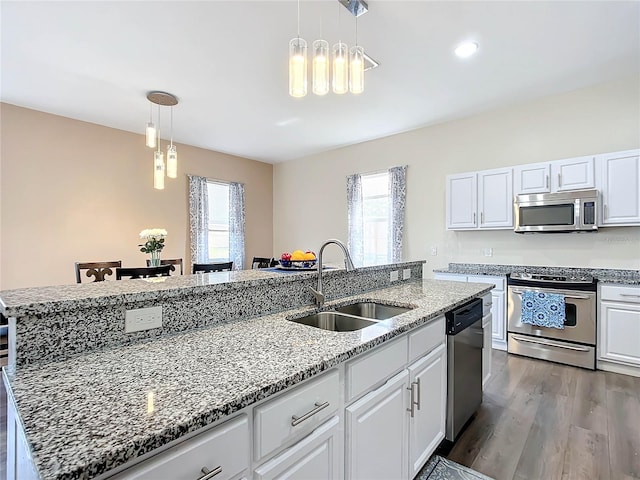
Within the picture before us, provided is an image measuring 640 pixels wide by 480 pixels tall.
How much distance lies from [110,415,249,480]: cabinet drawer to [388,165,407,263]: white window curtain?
440cm

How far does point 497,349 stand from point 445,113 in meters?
2.99

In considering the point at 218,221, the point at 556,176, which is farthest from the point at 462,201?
the point at 218,221

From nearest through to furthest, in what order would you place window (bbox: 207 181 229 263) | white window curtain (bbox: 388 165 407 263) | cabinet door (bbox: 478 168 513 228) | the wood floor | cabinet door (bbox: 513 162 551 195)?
the wood floor
cabinet door (bbox: 513 162 551 195)
cabinet door (bbox: 478 168 513 228)
white window curtain (bbox: 388 165 407 263)
window (bbox: 207 181 229 263)

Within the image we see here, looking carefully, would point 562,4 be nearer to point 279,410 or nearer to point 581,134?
point 581,134

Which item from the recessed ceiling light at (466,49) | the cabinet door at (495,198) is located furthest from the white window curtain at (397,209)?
the recessed ceiling light at (466,49)

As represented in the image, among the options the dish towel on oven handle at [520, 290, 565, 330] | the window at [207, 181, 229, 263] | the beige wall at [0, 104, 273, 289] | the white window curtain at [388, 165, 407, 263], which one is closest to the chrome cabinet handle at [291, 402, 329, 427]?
the dish towel on oven handle at [520, 290, 565, 330]

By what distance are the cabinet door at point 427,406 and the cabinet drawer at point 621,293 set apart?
233 centimetres

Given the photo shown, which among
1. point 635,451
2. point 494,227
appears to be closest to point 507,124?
point 494,227

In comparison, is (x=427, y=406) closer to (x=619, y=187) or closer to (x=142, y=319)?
(x=142, y=319)

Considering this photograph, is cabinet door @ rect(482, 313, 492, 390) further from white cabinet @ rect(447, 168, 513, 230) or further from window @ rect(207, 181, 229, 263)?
window @ rect(207, 181, 229, 263)

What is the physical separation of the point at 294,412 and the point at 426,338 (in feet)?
3.19

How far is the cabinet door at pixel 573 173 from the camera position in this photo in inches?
132

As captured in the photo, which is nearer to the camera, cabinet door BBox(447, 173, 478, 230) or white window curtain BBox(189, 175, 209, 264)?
cabinet door BBox(447, 173, 478, 230)

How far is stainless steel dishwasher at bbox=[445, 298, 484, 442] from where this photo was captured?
1975 mm
